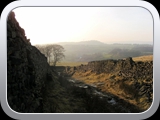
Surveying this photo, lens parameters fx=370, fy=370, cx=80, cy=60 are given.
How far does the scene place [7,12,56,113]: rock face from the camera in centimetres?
454

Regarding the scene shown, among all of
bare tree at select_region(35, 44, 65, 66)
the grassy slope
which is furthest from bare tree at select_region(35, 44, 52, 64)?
the grassy slope

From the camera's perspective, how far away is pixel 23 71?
4.61 m

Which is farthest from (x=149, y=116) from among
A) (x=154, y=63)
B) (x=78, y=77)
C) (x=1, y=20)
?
(x=1, y=20)

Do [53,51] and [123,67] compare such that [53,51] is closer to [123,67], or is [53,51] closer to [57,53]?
[57,53]

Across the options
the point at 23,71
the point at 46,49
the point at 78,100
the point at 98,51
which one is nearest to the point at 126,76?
the point at 98,51

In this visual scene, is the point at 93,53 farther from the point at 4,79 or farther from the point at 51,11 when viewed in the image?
the point at 4,79

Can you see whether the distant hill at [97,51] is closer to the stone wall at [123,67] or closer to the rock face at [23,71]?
the stone wall at [123,67]

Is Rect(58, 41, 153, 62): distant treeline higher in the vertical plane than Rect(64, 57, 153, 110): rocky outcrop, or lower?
higher

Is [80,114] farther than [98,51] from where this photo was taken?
No

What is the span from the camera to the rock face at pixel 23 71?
454 centimetres

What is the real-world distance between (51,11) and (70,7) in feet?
0.81

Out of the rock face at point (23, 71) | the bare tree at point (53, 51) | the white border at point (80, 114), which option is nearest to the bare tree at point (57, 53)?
the bare tree at point (53, 51)

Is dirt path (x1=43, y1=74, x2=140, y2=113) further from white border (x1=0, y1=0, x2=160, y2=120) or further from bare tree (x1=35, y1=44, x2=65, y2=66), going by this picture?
bare tree (x1=35, y1=44, x2=65, y2=66)

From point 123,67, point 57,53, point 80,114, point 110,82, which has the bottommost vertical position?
point 80,114
